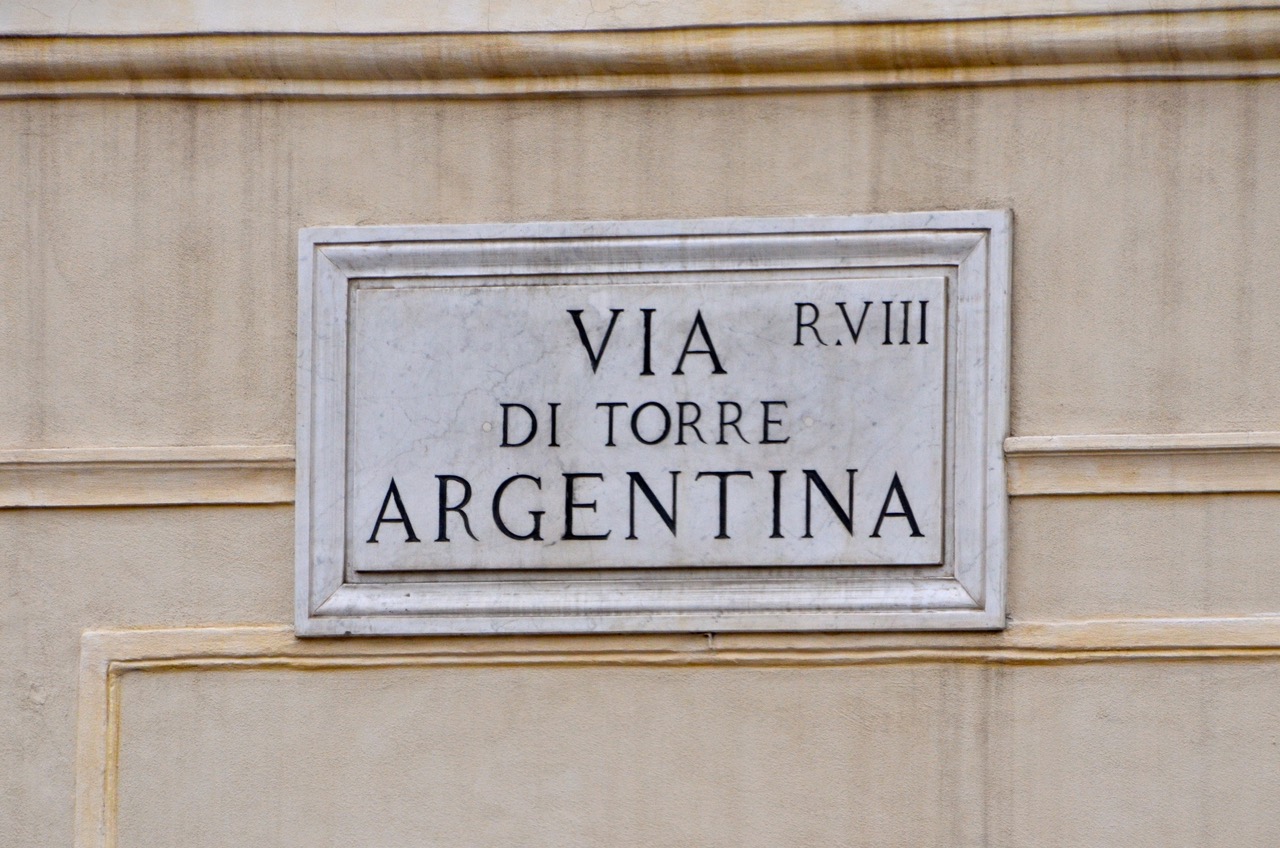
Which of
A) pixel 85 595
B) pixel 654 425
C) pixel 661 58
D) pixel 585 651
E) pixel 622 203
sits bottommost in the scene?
pixel 585 651

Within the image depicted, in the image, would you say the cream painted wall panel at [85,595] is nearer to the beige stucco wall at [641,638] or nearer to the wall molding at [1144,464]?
the beige stucco wall at [641,638]

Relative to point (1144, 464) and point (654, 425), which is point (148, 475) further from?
point (1144, 464)

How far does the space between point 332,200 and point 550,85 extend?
76 cm

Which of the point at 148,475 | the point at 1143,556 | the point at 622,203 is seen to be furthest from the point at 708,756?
the point at 148,475

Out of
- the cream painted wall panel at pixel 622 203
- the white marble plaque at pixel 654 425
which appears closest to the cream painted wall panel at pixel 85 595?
the white marble plaque at pixel 654 425

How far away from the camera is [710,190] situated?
6305 millimetres

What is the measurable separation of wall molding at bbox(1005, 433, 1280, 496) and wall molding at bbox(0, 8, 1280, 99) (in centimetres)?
109

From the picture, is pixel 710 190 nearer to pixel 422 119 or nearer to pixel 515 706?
pixel 422 119

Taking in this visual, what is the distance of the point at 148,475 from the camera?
6.36 meters

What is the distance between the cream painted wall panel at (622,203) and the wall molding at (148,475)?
7cm

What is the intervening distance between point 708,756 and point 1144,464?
1.54 m

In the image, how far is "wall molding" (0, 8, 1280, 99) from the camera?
6148 millimetres

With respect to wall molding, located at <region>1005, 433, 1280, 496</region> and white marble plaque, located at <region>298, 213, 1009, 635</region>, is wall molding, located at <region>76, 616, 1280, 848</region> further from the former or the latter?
wall molding, located at <region>1005, 433, 1280, 496</region>

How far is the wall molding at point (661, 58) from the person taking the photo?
20.2ft
